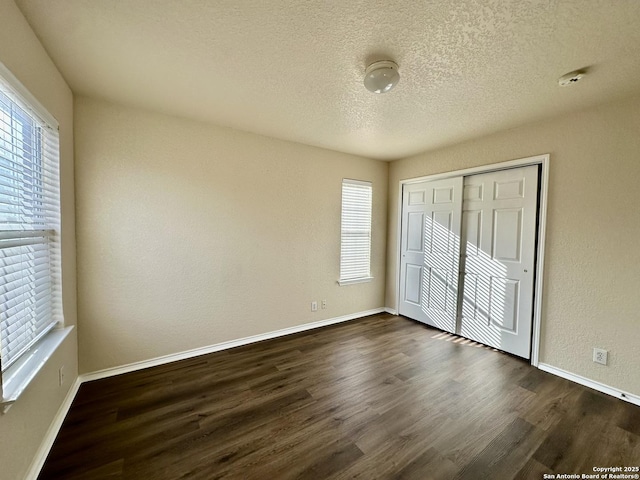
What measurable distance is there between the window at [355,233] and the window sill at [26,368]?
2.95m

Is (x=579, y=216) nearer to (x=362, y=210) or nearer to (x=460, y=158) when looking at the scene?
(x=460, y=158)

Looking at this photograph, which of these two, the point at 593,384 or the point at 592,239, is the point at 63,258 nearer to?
the point at 592,239

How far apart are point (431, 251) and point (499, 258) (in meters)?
0.84

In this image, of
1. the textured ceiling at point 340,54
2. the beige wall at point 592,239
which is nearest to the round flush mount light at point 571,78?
the textured ceiling at point 340,54

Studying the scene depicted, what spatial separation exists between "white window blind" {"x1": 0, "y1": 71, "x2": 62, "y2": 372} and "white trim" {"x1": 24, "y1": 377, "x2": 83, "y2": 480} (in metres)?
0.57

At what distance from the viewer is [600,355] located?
2197 mm

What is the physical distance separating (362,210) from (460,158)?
1.47 metres

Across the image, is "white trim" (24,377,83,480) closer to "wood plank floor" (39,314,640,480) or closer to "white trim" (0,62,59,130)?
"wood plank floor" (39,314,640,480)

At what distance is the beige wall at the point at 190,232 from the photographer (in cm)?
225

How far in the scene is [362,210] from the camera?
3967 mm

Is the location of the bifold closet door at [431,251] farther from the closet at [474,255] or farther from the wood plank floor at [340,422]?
the wood plank floor at [340,422]

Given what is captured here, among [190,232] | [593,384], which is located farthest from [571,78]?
[190,232]

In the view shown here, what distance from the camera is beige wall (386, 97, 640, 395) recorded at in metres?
2.06

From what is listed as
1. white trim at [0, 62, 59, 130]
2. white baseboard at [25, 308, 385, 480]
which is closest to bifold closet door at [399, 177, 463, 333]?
white baseboard at [25, 308, 385, 480]
